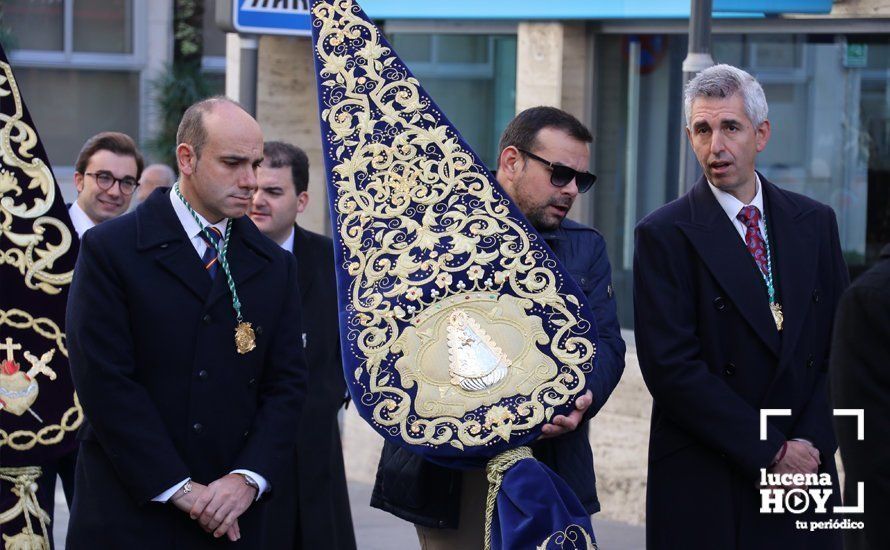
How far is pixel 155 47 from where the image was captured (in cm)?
1938

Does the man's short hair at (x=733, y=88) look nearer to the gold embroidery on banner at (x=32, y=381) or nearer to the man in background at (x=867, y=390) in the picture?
the man in background at (x=867, y=390)

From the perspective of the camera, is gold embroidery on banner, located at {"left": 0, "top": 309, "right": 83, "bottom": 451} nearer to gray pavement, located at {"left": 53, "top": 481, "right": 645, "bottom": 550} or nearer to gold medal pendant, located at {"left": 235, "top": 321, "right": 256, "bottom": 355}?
gold medal pendant, located at {"left": 235, "top": 321, "right": 256, "bottom": 355}

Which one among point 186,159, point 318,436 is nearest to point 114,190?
point 318,436

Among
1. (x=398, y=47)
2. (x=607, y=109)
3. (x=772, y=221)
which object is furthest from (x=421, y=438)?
(x=398, y=47)

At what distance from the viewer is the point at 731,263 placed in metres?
4.73

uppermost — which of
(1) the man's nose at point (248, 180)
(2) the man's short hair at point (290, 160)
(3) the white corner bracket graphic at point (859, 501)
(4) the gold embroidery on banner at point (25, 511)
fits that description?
(2) the man's short hair at point (290, 160)

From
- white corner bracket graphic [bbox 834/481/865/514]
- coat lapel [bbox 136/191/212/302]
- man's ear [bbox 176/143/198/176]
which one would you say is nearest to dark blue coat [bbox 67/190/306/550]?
coat lapel [bbox 136/191/212/302]

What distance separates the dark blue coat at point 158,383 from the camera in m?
4.45

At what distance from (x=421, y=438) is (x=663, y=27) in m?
4.20

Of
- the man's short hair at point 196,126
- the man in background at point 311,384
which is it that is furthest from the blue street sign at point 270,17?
the man's short hair at point 196,126

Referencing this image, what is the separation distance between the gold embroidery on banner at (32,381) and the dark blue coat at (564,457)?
55.6 inches

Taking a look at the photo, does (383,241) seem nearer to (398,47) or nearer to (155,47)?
(398,47)

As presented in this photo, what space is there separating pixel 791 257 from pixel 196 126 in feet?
5.73

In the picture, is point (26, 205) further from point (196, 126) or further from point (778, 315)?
point (778, 315)
